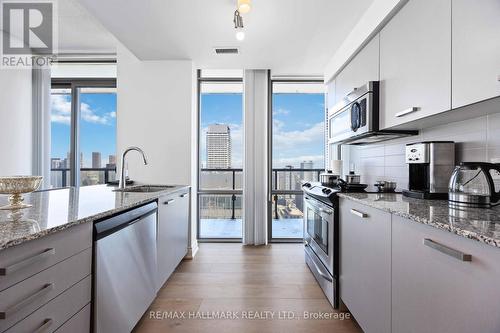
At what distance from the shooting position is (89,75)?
3752mm

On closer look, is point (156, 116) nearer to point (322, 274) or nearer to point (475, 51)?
point (322, 274)

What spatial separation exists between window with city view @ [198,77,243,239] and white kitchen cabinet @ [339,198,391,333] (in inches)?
87.9

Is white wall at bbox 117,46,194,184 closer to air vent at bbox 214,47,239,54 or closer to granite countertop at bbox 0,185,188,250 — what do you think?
air vent at bbox 214,47,239,54

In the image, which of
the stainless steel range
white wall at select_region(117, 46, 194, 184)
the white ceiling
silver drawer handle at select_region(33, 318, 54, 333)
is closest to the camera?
silver drawer handle at select_region(33, 318, 54, 333)

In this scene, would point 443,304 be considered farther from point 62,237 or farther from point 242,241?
point 242,241

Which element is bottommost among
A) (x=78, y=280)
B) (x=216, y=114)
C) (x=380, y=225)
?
(x=78, y=280)

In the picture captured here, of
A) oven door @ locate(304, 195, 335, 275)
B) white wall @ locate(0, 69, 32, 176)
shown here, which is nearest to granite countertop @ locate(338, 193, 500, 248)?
oven door @ locate(304, 195, 335, 275)

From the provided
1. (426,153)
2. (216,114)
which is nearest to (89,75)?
(216,114)

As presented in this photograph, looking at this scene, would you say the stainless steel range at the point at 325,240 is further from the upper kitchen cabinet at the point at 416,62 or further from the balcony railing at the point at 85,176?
the balcony railing at the point at 85,176

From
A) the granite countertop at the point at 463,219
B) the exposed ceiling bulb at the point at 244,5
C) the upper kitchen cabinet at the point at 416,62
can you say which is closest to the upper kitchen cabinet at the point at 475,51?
the upper kitchen cabinet at the point at 416,62

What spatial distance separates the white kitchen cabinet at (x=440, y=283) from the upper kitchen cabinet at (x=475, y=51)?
0.67 meters

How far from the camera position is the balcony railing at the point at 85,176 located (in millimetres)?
3806

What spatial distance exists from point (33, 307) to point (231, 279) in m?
A: 1.88

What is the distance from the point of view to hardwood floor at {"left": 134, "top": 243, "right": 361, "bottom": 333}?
1.80m
